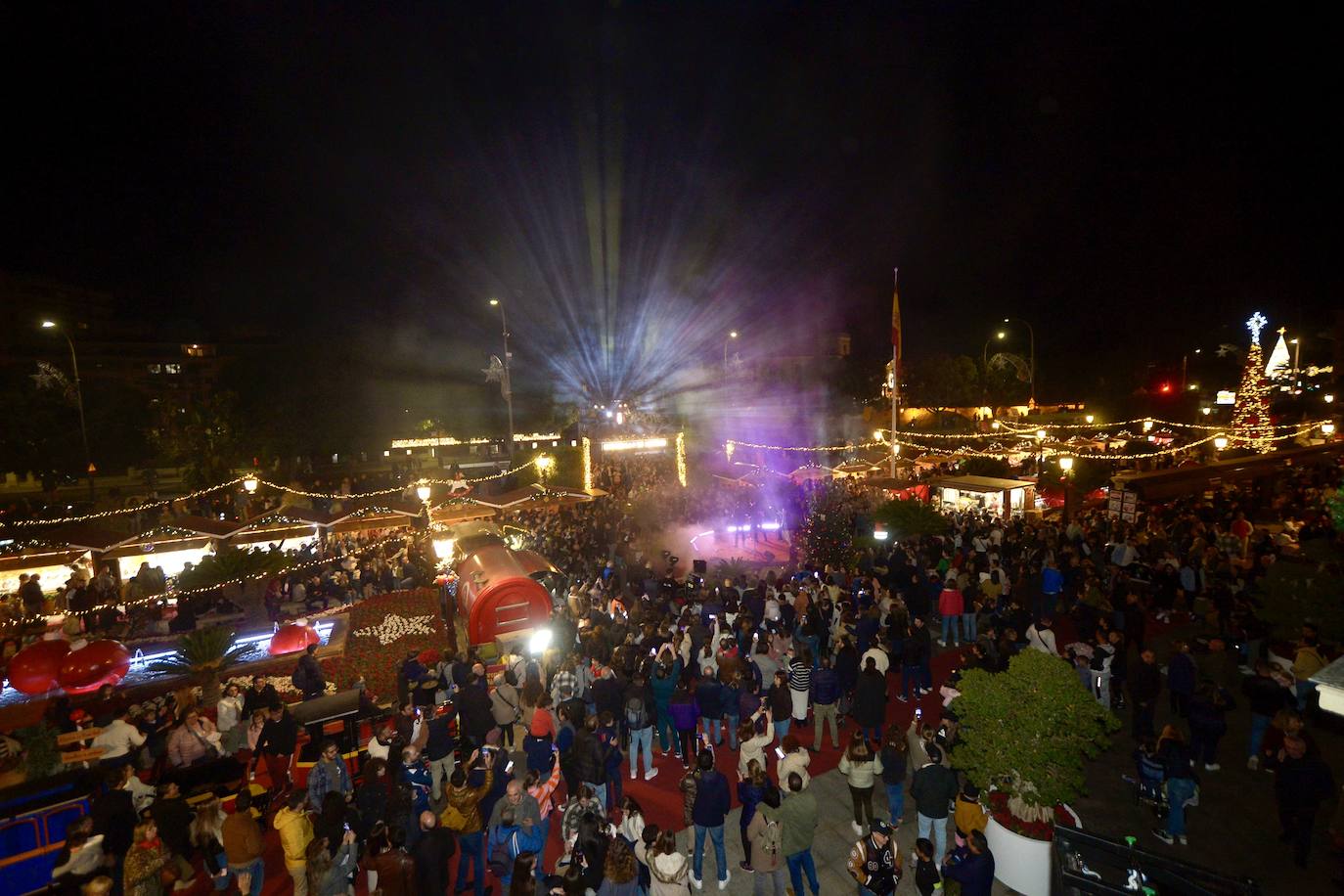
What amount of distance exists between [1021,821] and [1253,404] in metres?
38.5

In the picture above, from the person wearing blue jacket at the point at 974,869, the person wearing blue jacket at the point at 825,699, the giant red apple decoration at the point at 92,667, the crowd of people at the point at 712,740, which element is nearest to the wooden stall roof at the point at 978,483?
the crowd of people at the point at 712,740

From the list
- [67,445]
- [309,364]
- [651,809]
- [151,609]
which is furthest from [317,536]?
[309,364]

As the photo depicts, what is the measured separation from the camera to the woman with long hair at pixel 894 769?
6.53 meters

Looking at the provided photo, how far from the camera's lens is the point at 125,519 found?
1927 centimetres

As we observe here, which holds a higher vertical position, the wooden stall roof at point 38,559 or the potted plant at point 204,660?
the wooden stall roof at point 38,559

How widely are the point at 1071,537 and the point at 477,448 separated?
46456mm

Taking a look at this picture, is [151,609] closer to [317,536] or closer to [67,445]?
[317,536]

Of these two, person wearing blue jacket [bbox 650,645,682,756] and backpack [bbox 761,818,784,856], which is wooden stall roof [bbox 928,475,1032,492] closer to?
person wearing blue jacket [bbox 650,645,682,756]

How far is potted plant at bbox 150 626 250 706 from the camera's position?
10875 millimetres

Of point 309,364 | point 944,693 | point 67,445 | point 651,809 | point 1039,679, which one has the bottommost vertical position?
point 651,809

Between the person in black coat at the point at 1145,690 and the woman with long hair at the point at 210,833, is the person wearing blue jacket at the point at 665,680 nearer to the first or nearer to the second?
the woman with long hair at the point at 210,833

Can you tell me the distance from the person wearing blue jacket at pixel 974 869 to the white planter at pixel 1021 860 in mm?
911

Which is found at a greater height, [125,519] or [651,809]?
[125,519]

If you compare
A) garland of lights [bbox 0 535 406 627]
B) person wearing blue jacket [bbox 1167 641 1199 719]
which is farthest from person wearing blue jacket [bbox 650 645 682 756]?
garland of lights [bbox 0 535 406 627]
